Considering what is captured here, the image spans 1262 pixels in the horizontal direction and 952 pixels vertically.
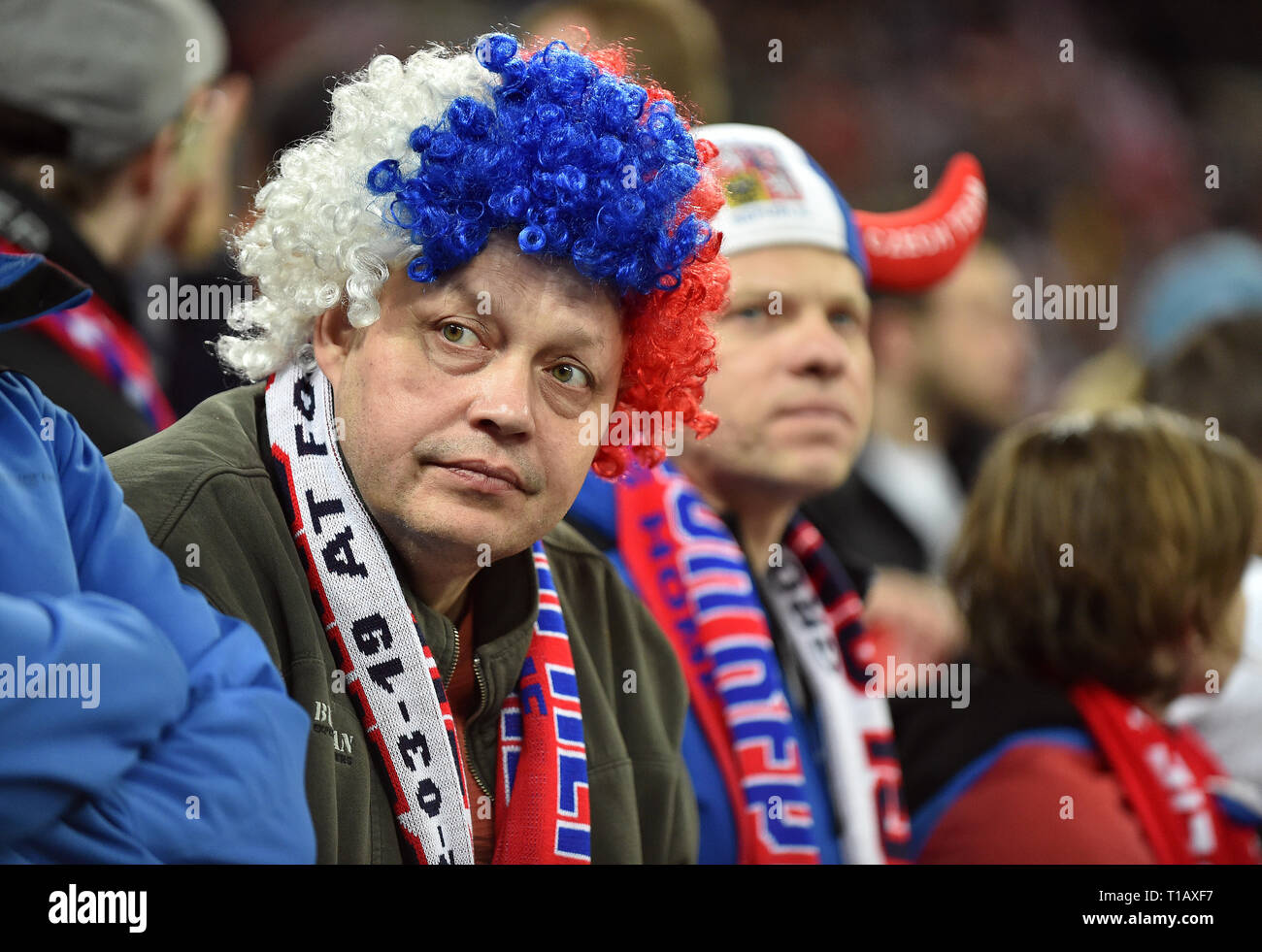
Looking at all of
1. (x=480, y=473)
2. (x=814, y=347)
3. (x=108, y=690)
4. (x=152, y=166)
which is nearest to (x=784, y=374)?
(x=814, y=347)

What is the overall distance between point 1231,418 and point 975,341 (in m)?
0.85

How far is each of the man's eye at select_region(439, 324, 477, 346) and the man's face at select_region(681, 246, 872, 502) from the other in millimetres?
618

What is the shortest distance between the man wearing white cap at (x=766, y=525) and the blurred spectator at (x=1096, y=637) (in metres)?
0.14

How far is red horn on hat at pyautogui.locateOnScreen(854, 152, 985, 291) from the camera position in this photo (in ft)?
6.89

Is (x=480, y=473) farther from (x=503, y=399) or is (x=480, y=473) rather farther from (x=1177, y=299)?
(x=1177, y=299)

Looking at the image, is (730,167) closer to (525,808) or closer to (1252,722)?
(525,808)

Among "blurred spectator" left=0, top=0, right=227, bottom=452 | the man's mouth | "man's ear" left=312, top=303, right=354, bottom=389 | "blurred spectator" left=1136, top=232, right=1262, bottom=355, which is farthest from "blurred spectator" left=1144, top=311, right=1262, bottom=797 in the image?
"blurred spectator" left=0, top=0, right=227, bottom=452

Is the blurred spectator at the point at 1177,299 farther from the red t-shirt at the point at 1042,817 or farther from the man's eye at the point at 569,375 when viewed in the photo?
the man's eye at the point at 569,375

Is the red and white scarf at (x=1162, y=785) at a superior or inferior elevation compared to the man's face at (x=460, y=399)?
inferior

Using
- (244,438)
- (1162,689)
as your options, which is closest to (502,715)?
(244,438)

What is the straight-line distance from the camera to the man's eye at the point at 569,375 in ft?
4.66

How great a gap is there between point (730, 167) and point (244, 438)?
84 centimetres

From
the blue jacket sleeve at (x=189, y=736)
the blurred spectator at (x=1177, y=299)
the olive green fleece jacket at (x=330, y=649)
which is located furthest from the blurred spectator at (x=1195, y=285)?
the blue jacket sleeve at (x=189, y=736)

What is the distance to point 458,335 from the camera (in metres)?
1.37
